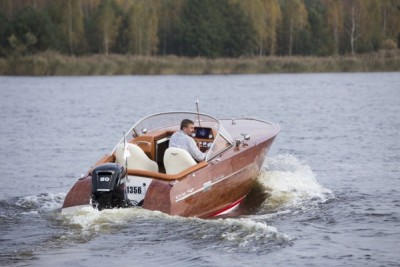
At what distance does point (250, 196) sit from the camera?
55.0 ft

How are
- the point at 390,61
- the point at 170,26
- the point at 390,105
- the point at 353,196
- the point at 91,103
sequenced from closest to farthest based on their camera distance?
the point at 353,196
the point at 390,105
the point at 91,103
the point at 390,61
the point at 170,26

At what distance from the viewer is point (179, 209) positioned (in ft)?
43.9

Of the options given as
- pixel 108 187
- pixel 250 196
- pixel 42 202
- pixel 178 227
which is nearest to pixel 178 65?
pixel 250 196

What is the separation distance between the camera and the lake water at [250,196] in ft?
39.1

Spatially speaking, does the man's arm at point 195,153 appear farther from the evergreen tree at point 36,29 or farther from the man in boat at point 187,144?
the evergreen tree at point 36,29

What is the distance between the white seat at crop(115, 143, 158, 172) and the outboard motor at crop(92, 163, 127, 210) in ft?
3.20

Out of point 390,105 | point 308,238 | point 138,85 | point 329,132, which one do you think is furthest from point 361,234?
point 138,85

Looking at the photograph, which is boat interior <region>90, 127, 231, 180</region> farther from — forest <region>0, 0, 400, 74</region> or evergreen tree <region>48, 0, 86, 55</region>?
evergreen tree <region>48, 0, 86, 55</region>

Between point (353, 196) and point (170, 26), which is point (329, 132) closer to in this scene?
point (353, 196)

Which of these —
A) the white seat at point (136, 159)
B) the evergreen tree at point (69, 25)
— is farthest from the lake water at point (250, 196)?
the evergreen tree at point (69, 25)

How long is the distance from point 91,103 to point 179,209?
30274mm

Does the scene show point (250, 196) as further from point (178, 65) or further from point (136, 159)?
point (178, 65)

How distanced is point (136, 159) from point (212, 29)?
68776 mm

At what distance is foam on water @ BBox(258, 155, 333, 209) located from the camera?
1603 centimetres
